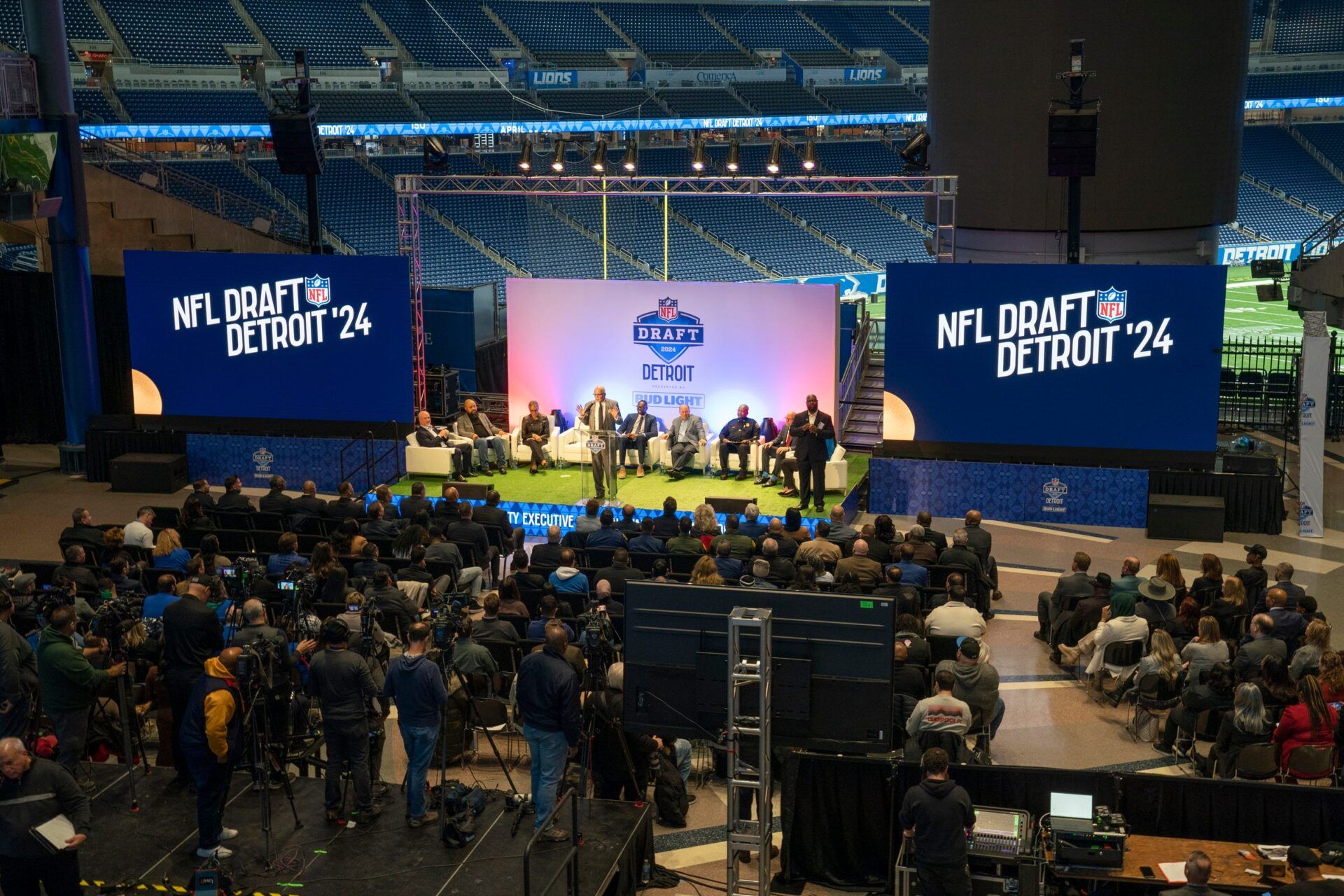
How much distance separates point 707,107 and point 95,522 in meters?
28.1

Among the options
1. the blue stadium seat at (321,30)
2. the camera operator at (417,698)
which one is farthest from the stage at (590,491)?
the blue stadium seat at (321,30)

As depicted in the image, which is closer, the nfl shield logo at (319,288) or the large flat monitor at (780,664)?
the large flat monitor at (780,664)

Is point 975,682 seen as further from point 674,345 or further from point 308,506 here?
point 674,345

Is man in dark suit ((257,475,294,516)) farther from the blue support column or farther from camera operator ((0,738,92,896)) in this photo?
camera operator ((0,738,92,896))

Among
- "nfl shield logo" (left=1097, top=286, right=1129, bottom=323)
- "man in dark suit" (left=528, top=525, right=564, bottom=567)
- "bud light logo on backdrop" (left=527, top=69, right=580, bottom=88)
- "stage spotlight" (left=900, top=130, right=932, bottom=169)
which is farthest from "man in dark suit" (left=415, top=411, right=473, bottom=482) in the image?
"bud light logo on backdrop" (left=527, top=69, right=580, bottom=88)

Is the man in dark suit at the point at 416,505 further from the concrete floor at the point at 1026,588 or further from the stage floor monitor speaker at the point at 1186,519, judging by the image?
the stage floor monitor speaker at the point at 1186,519

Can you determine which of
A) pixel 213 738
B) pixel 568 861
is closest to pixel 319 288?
pixel 213 738

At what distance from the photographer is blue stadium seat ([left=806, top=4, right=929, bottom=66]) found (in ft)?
154

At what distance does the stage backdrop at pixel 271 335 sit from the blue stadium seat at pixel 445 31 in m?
20.6

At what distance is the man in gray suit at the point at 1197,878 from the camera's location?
6637 mm

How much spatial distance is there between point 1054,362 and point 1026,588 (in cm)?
376

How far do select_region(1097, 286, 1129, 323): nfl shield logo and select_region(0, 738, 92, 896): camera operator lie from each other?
1292cm

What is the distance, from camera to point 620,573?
11234mm

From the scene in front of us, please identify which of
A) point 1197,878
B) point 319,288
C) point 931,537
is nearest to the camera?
point 1197,878
